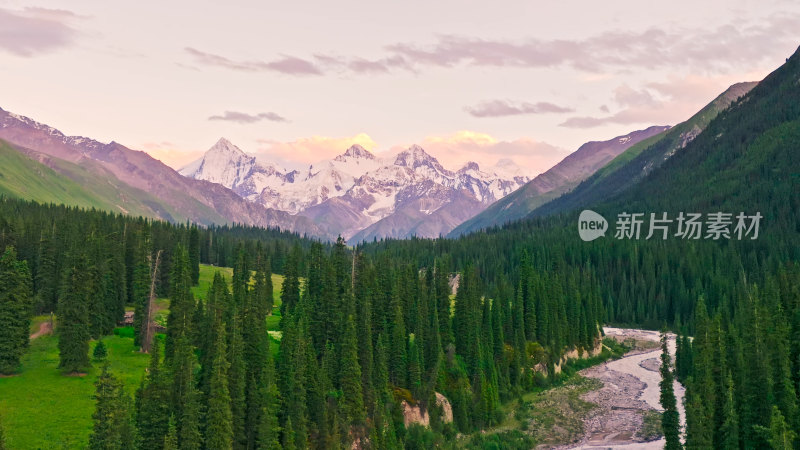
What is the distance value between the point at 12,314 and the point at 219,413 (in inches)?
1399

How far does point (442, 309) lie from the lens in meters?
114

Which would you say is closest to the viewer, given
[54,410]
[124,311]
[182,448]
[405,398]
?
[182,448]

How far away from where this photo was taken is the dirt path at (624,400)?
87875 millimetres

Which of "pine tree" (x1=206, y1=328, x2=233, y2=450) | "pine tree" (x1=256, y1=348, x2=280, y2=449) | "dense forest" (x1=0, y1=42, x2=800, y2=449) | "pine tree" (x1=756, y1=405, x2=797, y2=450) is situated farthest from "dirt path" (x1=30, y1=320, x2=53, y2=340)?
"pine tree" (x1=756, y1=405, x2=797, y2=450)

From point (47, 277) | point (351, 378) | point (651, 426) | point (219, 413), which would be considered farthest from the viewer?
point (47, 277)

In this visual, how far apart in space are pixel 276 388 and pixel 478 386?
38.3m

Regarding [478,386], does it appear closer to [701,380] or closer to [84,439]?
[701,380]

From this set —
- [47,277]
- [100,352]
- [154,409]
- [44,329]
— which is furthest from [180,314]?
[47,277]

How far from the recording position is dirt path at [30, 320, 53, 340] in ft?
310

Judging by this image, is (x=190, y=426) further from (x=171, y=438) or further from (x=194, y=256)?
(x=194, y=256)

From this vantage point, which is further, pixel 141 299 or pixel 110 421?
pixel 141 299

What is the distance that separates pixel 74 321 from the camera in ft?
264

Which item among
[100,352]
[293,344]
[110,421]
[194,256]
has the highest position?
[194,256]

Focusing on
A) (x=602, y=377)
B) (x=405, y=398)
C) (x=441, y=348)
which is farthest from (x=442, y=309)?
(x=602, y=377)
